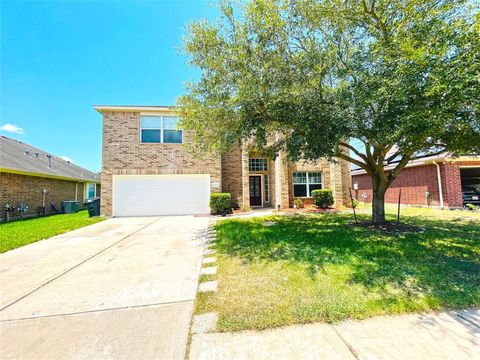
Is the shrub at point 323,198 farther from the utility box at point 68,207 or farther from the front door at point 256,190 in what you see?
the utility box at point 68,207

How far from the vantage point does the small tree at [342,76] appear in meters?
4.12

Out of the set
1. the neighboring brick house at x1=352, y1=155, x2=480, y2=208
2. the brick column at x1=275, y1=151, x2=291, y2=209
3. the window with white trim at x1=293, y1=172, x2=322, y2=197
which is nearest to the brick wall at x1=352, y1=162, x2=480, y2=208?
the neighboring brick house at x1=352, y1=155, x2=480, y2=208

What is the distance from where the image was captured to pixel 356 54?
573 cm

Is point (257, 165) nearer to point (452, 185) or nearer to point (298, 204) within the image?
point (298, 204)

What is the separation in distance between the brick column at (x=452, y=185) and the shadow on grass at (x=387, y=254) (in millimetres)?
5518

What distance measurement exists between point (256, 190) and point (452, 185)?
37.6 ft

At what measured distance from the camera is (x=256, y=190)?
16531 mm

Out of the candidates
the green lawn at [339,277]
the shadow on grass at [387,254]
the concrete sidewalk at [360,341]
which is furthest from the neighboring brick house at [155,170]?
the concrete sidewalk at [360,341]

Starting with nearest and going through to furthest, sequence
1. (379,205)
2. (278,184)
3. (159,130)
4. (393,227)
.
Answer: (393,227) → (379,205) → (159,130) → (278,184)

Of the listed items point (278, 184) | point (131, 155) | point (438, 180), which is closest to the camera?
point (438, 180)

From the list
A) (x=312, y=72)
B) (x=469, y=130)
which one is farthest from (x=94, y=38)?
(x=469, y=130)

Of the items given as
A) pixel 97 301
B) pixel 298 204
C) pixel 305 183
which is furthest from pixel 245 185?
pixel 97 301

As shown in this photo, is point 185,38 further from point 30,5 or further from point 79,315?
point 79,315

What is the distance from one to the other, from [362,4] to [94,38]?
35.9 ft
